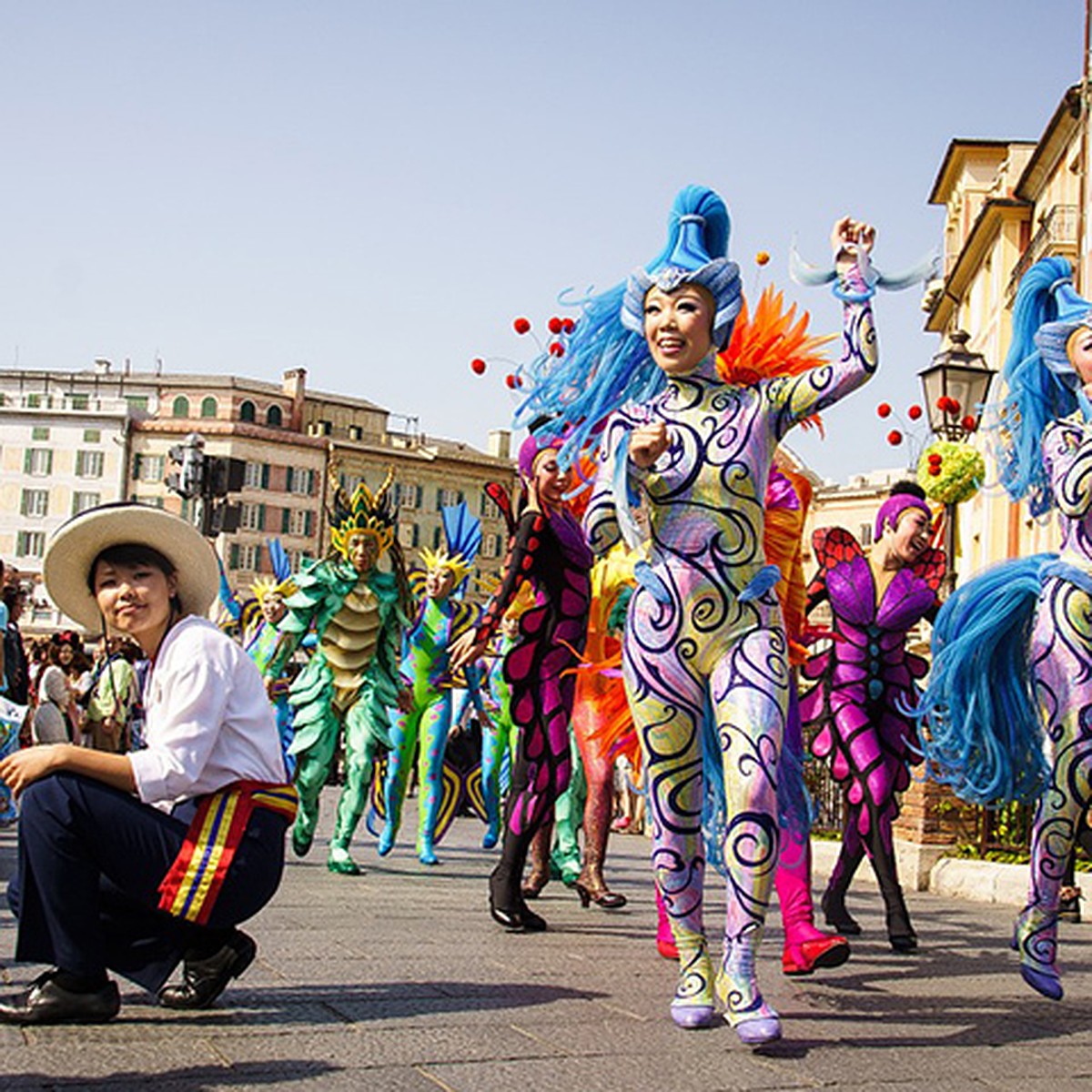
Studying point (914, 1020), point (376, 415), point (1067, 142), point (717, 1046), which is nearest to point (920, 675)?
point (914, 1020)

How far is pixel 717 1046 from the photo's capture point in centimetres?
445

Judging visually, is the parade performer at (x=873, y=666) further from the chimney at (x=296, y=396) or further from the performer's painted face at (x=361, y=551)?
the chimney at (x=296, y=396)

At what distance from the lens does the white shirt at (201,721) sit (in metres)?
4.36

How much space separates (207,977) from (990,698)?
3053mm

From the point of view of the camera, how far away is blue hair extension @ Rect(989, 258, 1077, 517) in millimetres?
6168

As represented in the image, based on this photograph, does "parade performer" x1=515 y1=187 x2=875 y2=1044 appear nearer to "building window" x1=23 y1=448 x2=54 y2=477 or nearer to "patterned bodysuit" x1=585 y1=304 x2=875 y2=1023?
"patterned bodysuit" x1=585 y1=304 x2=875 y2=1023

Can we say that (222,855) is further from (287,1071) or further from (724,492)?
(724,492)

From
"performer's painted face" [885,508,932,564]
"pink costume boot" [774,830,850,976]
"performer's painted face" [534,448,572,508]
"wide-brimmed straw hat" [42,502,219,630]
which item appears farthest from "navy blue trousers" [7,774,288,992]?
"performer's painted face" [885,508,932,564]

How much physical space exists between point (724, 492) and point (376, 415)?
8749 cm

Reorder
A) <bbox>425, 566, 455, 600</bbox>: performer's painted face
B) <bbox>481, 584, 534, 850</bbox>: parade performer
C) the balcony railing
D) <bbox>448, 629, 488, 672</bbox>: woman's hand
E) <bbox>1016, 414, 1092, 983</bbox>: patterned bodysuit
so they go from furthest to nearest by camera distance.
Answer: the balcony railing, <bbox>481, 584, 534, 850</bbox>: parade performer, <bbox>425, 566, 455, 600</bbox>: performer's painted face, <bbox>448, 629, 488, 672</bbox>: woman's hand, <bbox>1016, 414, 1092, 983</bbox>: patterned bodysuit

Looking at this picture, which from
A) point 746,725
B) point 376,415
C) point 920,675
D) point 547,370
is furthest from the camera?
point 376,415

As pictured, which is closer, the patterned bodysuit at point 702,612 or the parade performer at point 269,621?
the patterned bodysuit at point 702,612

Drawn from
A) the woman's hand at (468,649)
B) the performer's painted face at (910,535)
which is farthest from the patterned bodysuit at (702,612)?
the performer's painted face at (910,535)

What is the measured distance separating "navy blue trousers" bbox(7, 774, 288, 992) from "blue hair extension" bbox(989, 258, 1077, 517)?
317cm
